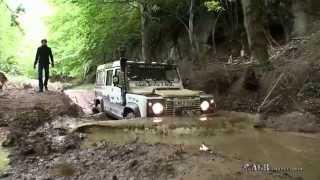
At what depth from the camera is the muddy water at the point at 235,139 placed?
6.24 meters

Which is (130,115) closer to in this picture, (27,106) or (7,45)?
(27,106)

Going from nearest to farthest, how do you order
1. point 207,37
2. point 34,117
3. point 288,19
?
1. point 34,117
2. point 288,19
3. point 207,37

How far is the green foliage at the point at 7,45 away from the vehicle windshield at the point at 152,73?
3204 centimetres

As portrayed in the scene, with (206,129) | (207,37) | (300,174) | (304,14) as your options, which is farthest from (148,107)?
(207,37)

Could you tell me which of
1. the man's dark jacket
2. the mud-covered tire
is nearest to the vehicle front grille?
the mud-covered tire

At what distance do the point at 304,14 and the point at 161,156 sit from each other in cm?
1263

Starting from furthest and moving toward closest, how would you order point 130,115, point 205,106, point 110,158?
point 130,115 → point 205,106 → point 110,158

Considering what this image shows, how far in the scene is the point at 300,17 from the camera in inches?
680

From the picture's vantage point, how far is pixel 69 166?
6582 mm

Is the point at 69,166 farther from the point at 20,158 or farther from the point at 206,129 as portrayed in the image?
the point at 206,129

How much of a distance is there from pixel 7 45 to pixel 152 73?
125 feet

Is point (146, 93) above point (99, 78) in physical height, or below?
below

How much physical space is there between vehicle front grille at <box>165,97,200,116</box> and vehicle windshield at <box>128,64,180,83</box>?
1.86m

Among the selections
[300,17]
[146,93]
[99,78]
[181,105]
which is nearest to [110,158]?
[181,105]
